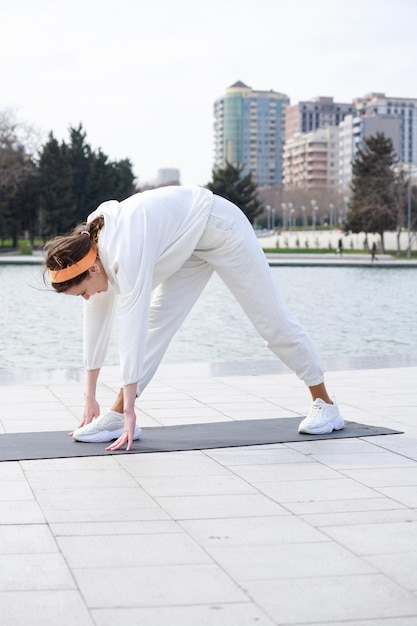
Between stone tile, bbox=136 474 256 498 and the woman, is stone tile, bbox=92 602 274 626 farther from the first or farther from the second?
the woman

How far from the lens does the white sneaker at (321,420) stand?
5.27m

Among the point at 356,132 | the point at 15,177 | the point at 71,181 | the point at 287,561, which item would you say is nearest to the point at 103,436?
the point at 287,561

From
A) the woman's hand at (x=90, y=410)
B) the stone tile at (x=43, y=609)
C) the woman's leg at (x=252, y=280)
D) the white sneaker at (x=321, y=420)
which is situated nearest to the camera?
the stone tile at (x=43, y=609)

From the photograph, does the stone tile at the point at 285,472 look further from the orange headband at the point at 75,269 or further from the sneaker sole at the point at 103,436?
the orange headband at the point at 75,269

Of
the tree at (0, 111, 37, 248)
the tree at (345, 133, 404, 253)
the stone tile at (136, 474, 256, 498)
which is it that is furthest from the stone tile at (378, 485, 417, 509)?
the tree at (345, 133, 404, 253)

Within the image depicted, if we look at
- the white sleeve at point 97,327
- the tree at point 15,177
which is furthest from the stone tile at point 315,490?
the tree at point 15,177

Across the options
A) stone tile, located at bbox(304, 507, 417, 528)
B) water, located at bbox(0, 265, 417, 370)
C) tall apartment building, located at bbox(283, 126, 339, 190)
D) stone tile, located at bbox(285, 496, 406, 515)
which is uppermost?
tall apartment building, located at bbox(283, 126, 339, 190)

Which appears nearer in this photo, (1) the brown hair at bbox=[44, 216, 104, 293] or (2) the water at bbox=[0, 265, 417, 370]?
(1) the brown hair at bbox=[44, 216, 104, 293]

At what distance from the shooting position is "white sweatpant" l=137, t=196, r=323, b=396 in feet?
16.3

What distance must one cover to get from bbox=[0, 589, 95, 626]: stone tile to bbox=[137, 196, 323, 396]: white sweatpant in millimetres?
2175

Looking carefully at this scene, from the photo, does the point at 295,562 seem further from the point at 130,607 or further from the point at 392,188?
the point at 392,188

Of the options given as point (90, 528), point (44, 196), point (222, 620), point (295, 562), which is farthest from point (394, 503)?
point (44, 196)

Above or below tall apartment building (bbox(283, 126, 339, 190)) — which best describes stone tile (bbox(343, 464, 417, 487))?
below

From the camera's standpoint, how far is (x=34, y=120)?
62.6m
